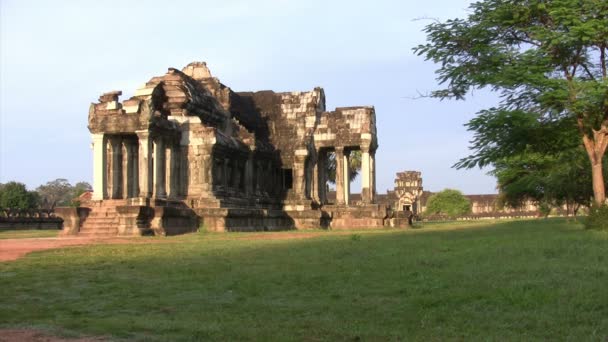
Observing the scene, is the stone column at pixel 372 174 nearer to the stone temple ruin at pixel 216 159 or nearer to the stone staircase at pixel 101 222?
the stone temple ruin at pixel 216 159

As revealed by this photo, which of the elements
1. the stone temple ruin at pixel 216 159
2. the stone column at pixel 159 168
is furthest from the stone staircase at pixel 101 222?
the stone column at pixel 159 168

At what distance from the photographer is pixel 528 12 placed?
Result: 1738cm

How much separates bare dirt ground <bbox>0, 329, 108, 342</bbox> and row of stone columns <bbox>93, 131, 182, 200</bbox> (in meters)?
17.7

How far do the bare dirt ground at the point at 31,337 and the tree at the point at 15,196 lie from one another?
6136 centimetres

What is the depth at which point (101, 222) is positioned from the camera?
22.8m

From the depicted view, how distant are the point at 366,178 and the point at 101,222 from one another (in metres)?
15.0

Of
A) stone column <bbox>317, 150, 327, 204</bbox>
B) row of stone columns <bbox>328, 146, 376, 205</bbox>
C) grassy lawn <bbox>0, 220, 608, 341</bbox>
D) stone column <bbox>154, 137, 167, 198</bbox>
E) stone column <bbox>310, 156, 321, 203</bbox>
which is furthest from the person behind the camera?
stone column <bbox>317, 150, 327, 204</bbox>

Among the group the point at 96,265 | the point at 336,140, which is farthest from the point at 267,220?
the point at 96,265

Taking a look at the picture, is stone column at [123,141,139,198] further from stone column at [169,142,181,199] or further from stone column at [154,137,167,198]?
stone column at [154,137,167,198]

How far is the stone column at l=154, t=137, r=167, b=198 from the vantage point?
24.4 meters

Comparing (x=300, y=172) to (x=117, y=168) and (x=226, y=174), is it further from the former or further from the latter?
(x=117, y=168)

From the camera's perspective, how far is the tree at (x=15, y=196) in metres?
64.0

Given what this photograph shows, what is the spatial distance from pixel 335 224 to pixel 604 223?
1710 cm

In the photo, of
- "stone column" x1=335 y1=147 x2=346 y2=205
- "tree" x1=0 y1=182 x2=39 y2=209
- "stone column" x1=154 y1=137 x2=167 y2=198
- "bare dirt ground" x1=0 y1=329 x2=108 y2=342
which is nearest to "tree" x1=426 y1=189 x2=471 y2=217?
"tree" x1=0 y1=182 x2=39 y2=209
